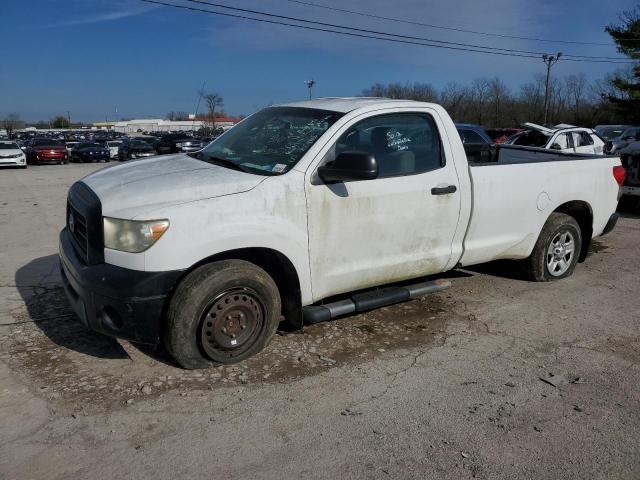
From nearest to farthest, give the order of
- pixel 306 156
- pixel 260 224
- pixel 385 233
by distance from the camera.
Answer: pixel 260 224 < pixel 306 156 < pixel 385 233

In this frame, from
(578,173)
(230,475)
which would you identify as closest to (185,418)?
(230,475)

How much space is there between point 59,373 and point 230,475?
1.69 meters

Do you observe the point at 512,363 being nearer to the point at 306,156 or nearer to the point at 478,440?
the point at 478,440

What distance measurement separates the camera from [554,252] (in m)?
5.96

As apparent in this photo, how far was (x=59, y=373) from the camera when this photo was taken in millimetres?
3768

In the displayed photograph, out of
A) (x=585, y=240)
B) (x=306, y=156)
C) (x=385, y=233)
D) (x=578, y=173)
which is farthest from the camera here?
(x=585, y=240)

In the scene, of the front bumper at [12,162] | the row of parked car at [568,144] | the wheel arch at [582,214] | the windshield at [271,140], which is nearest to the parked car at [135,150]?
the front bumper at [12,162]

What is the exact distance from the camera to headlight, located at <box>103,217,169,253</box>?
341cm

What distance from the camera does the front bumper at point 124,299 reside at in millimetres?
3422

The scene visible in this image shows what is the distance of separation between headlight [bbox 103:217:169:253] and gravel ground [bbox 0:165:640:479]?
0.94 metres

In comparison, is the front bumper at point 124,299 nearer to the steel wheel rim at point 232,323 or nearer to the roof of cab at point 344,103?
the steel wheel rim at point 232,323

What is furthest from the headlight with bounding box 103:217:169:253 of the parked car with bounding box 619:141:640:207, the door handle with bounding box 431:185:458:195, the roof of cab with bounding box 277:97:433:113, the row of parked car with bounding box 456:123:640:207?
the parked car with bounding box 619:141:640:207

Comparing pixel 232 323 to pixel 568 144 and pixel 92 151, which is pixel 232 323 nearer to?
pixel 568 144

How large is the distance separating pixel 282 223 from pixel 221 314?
2.47 feet
